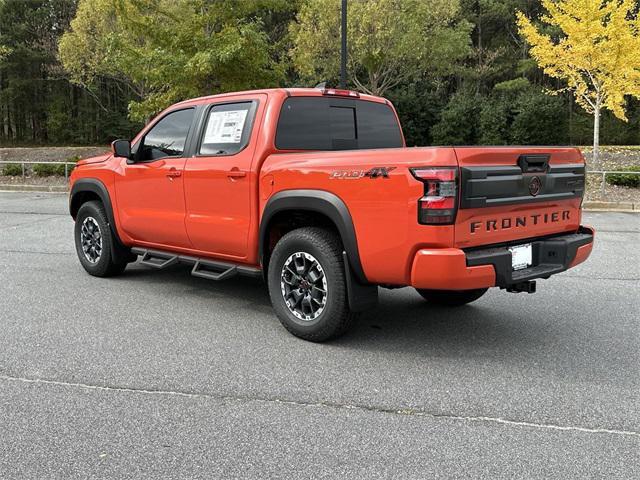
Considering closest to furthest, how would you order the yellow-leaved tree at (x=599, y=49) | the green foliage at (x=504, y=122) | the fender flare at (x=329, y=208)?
the fender flare at (x=329, y=208) → the yellow-leaved tree at (x=599, y=49) → the green foliage at (x=504, y=122)

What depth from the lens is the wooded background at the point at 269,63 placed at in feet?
60.7

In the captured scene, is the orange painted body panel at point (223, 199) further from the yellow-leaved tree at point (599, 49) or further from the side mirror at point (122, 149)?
the yellow-leaved tree at point (599, 49)

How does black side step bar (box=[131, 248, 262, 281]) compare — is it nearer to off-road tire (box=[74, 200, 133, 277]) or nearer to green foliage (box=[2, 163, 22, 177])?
off-road tire (box=[74, 200, 133, 277])

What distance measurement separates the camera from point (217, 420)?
3348mm

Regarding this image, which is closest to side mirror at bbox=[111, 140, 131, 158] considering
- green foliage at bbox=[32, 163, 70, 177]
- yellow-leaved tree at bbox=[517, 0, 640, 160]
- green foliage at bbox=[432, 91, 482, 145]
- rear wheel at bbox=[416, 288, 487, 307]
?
rear wheel at bbox=[416, 288, 487, 307]

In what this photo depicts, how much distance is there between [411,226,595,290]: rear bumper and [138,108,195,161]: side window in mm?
2849

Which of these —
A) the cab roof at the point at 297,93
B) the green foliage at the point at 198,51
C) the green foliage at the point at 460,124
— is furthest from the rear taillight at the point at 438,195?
the green foliage at the point at 460,124

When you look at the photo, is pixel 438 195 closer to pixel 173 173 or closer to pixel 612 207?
pixel 173 173

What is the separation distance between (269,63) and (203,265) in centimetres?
1453

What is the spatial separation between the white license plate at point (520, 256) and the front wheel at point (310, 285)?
1171mm

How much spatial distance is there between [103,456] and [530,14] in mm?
43066

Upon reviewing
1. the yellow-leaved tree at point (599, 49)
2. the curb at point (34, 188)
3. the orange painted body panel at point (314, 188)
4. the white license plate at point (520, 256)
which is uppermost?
the yellow-leaved tree at point (599, 49)

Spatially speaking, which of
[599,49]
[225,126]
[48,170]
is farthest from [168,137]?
[48,170]

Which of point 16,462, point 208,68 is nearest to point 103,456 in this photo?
point 16,462
